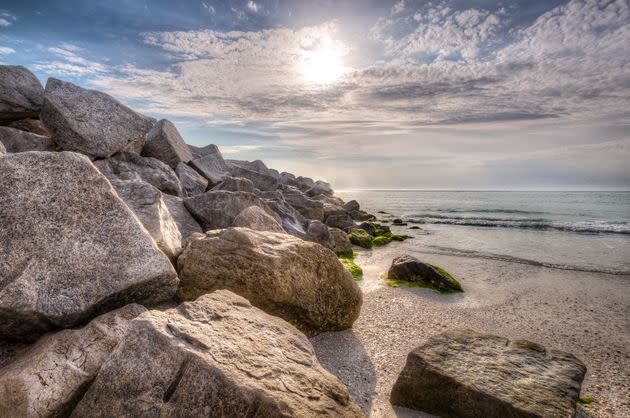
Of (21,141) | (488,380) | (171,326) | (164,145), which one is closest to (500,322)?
(488,380)

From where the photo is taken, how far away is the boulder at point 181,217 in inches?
345

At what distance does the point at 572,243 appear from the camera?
2122cm

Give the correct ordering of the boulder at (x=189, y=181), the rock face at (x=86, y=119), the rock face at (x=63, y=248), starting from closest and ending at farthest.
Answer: the rock face at (x=63, y=248), the rock face at (x=86, y=119), the boulder at (x=189, y=181)

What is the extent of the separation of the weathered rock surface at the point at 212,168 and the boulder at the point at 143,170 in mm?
4050

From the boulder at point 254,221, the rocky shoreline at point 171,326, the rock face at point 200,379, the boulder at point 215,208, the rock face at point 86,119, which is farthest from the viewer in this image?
the boulder at point 215,208

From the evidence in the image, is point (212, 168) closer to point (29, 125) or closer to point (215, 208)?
point (29, 125)

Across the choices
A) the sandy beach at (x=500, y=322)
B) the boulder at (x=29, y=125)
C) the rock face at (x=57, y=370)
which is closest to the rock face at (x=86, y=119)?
the boulder at (x=29, y=125)

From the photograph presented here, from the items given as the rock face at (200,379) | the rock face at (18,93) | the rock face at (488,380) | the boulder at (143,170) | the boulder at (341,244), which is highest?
the rock face at (18,93)

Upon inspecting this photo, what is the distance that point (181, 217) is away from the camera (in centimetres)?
901

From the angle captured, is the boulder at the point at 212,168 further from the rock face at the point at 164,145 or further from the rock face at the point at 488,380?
the rock face at the point at 488,380

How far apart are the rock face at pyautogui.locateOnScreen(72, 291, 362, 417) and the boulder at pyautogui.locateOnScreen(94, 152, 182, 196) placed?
6.98 meters

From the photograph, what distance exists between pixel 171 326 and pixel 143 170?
26.9ft

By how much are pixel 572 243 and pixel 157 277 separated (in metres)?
24.7

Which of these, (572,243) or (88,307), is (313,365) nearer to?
(88,307)
